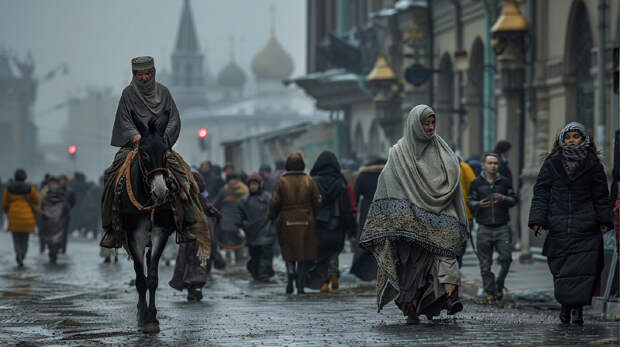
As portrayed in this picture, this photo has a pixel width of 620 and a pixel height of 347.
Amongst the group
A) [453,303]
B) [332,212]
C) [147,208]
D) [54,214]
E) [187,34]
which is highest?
[187,34]

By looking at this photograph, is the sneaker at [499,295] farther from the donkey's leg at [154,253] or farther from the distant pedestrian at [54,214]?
the distant pedestrian at [54,214]

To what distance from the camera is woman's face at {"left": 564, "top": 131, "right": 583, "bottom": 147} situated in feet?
39.9

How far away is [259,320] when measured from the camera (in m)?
12.3

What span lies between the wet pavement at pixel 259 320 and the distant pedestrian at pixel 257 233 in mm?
981

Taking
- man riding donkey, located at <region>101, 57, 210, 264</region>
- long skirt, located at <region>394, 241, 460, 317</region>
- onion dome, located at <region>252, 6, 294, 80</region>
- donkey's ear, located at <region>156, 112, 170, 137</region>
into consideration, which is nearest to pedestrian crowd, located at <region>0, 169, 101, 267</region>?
man riding donkey, located at <region>101, 57, 210, 264</region>

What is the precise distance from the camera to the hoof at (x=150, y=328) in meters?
11.4

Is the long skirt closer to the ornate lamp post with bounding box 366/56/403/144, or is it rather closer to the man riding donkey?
the man riding donkey

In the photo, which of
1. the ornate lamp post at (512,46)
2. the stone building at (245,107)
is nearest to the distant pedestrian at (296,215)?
the ornate lamp post at (512,46)

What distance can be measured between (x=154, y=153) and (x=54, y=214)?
16.0 metres

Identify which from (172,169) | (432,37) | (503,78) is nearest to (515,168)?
(503,78)

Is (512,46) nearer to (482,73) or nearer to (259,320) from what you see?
(482,73)

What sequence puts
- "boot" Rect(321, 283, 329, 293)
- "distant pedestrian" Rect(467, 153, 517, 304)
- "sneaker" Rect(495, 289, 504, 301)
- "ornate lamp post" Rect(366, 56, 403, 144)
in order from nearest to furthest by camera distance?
"distant pedestrian" Rect(467, 153, 517, 304), "sneaker" Rect(495, 289, 504, 301), "boot" Rect(321, 283, 329, 293), "ornate lamp post" Rect(366, 56, 403, 144)

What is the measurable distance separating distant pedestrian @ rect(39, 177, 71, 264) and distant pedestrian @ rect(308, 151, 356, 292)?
9.13 meters

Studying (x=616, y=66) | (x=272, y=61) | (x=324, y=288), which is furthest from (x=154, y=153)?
(x=272, y=61)
